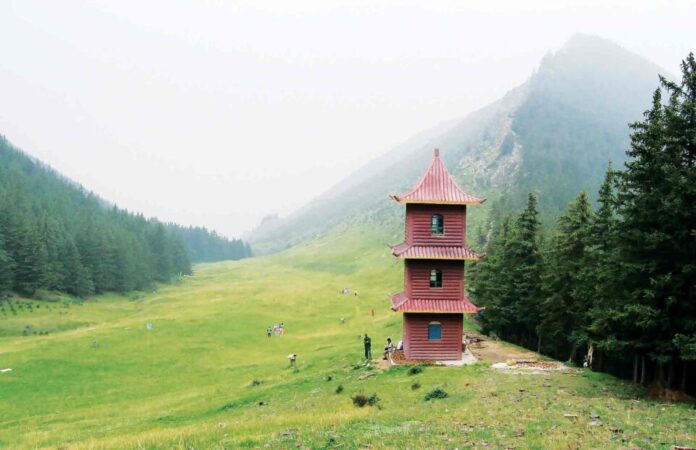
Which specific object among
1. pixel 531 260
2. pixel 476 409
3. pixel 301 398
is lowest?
pixel 301 398

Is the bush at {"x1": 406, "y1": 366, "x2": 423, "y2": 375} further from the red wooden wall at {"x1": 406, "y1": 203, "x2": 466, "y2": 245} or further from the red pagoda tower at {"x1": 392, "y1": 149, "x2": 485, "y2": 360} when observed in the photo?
the red wooden wall at {"x1": 406, "y1": 203, "x2": 466, "y2": 245}

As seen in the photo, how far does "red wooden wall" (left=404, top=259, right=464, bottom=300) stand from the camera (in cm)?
4200

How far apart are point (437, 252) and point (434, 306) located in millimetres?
4112

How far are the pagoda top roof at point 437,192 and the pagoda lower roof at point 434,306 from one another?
7603 millimetres

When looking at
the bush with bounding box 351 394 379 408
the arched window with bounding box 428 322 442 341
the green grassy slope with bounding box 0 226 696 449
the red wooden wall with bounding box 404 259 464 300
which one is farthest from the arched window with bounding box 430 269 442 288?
the bush with bounding box 351 394 379 408

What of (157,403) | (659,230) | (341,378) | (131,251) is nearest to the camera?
(659,230)

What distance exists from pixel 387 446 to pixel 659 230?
19.4 meters

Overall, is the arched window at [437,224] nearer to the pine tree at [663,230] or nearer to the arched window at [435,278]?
the arched window at [435,278]

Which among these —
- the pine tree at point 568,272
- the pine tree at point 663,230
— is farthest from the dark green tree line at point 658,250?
the pine tree at point 568,272

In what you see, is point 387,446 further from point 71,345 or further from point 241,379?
point 71,345

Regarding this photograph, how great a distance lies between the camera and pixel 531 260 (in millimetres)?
53969

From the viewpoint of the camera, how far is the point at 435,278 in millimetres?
42375

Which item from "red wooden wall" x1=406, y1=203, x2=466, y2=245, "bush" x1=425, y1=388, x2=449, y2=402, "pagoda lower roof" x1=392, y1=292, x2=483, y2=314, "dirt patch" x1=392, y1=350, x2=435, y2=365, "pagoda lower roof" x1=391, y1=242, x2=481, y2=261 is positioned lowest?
"dirt patch" x1=392, y1=350, x2=435, y2=365

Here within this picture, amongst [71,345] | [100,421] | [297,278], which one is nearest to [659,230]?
[100,421]
